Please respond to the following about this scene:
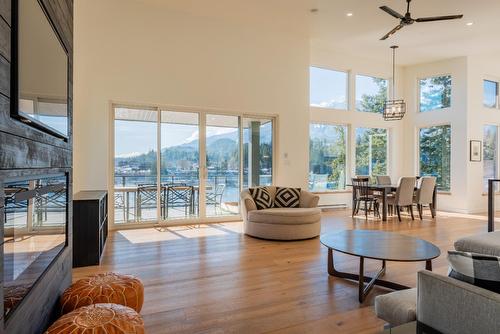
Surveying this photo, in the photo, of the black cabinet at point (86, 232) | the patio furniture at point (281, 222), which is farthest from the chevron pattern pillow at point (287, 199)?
the black cabinet at point (86, 232)

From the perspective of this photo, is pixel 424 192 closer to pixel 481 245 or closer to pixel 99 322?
pixel 481 245

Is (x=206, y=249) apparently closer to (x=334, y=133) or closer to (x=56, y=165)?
(x=56, y=165)

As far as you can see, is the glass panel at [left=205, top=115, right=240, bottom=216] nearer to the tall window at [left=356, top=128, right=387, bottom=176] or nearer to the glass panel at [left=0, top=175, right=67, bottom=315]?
the tall window at [left=356, top=128, right=387, bottom=176]

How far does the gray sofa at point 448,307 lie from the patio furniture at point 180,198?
4903 mm

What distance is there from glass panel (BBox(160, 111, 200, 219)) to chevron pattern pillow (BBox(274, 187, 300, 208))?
1.71 m

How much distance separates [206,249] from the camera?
4.30m

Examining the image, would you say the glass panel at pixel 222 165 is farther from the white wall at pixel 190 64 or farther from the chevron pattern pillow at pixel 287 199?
the chevron pattern pillow at pixel 287 199

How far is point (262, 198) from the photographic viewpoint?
538 cm

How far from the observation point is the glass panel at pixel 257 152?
6719 mm

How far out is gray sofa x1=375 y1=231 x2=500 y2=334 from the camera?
1.23 metres

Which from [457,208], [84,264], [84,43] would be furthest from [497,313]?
[457,208]

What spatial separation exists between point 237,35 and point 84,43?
287 centimetres

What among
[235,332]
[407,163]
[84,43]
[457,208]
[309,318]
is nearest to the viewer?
[235,332]

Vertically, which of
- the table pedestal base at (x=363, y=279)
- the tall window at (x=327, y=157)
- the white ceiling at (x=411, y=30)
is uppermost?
the white ceiling at (x=411, y=30)
